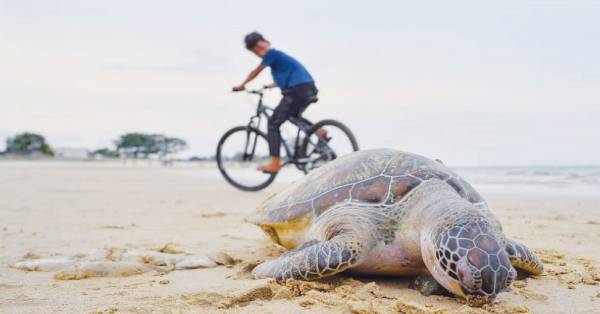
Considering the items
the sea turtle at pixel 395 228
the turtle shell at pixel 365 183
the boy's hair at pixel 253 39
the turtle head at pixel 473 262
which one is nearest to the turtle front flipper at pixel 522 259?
the sea turtle at pixel 395 228

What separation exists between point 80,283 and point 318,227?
4.85 ft

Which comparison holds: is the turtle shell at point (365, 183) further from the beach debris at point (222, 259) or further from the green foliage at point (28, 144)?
the green foliage at point (28, 144)

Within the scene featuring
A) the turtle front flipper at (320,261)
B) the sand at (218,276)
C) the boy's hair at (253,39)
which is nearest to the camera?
the sand at (218,276)

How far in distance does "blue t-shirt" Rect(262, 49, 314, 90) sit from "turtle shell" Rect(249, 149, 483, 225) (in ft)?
15.9

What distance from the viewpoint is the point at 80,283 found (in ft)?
9.64

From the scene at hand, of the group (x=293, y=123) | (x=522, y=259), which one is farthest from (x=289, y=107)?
(x=522, y=259)

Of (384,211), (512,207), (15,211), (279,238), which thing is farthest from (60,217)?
(512,207)

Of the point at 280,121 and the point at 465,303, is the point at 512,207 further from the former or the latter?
the point at 465,303

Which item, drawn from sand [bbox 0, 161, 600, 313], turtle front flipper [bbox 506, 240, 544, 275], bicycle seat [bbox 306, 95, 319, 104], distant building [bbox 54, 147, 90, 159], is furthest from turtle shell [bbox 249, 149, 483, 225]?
distant building [bbox 54, 147, 90, 159]

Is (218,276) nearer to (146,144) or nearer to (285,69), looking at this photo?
(285,69)

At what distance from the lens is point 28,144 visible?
4424 inches

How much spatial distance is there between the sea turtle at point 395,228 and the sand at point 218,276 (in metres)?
0.13

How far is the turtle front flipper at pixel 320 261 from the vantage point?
2.80m

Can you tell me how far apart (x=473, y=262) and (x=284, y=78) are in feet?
21.6
